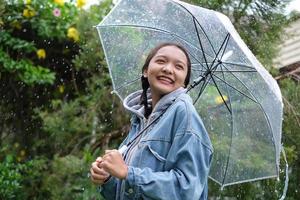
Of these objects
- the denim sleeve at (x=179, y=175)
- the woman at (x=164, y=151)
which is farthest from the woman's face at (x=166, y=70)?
the denim sleeve at (x=179, y=175)

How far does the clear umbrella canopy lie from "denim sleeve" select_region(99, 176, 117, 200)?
2.34 feet

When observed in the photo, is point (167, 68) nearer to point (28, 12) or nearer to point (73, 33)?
point (73, 33)

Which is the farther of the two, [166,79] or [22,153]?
[22,153]

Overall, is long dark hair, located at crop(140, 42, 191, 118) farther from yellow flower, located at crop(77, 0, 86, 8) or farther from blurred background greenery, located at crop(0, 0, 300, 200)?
yellow flower, located at crop(77, 0, 86, 8)

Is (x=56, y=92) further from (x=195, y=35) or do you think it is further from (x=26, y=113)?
(x=195, y=35)

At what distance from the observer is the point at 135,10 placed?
10.5 ft

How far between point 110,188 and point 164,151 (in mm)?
232

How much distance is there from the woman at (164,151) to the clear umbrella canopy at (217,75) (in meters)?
0.43

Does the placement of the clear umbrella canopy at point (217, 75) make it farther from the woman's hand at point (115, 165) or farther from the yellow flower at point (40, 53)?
the yellow flower at point (40, 53)

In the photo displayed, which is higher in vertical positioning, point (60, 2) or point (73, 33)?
point (60, 2)

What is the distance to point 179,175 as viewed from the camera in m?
→ 2.10

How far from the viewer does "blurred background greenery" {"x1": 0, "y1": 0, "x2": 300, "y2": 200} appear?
16.1 ft

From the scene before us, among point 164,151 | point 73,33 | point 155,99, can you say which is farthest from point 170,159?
point 73,33

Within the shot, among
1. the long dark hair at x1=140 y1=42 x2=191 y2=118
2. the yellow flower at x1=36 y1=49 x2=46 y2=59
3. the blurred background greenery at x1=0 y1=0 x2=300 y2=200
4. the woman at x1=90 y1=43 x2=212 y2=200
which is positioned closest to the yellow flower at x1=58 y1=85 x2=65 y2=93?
the blurred background greenery at x1=0 y1=0 x2=300 y2=200
